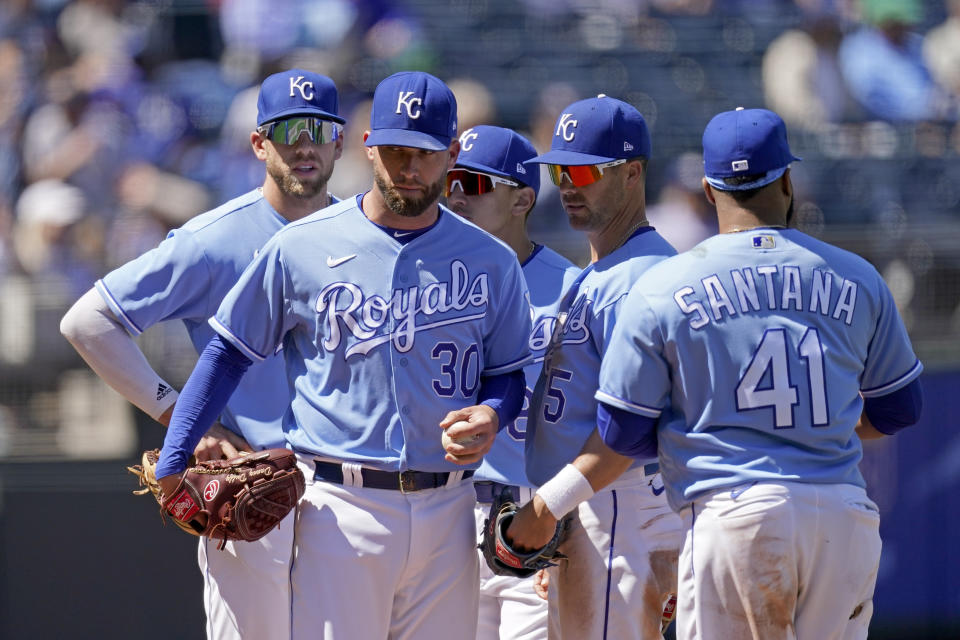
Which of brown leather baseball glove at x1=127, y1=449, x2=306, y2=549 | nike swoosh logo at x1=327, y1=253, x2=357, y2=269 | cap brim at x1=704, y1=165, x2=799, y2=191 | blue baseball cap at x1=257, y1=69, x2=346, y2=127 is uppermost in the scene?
blue baseball cap at x1=257, y1=69, x2=346, y2=127

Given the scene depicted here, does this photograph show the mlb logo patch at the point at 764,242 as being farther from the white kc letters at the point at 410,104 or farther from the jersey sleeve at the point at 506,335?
the white kc letters at the point at 410,104

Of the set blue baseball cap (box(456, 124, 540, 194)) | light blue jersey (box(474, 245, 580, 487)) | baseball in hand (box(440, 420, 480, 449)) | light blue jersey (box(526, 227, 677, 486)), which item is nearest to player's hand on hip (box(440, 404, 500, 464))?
baseball in hand (box(440, 420, 480, 449))

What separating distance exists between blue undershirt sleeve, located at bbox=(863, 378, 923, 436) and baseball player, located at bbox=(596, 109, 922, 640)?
0.74 ft

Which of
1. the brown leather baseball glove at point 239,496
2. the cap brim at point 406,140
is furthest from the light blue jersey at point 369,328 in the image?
the cap brim at point 406,140

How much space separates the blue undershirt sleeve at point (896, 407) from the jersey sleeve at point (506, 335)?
3.26 feet

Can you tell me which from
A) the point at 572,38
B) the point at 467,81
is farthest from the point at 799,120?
the point at 467,81

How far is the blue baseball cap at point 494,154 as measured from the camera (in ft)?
14.8

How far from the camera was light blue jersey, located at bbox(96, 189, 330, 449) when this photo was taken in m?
4.01

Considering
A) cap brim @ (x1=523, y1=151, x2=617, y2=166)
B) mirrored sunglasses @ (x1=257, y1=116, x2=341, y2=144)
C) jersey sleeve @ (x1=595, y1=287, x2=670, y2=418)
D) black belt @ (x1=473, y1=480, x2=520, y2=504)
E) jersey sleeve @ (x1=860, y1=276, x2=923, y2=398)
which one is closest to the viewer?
jersey sleeve @ (x1=595, y1=287, x2=670, y2=418)

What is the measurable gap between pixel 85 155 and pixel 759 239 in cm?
579

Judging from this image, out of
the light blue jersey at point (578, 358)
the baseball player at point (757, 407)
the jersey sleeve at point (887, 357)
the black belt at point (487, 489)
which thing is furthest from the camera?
the black belt at point (487, 489)

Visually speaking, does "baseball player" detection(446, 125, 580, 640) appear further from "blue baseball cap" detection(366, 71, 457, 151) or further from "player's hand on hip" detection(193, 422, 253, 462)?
"blue baseball cap" detection(366, 71, 457, 151)

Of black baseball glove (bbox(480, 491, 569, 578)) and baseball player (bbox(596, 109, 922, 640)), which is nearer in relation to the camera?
baseball player (bbox(596, 109, 922, 640))

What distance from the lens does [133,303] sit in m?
4.00
